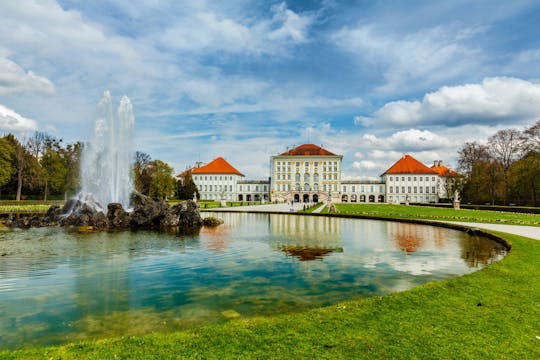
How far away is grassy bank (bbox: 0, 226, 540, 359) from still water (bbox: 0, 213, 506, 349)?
2.66 ft

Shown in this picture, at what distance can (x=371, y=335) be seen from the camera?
3973 mm

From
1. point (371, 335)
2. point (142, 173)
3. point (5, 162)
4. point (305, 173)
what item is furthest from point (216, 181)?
point (371, 335)

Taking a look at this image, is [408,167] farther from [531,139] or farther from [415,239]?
[415,239]

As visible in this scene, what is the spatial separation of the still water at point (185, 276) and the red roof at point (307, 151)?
72.5 meters

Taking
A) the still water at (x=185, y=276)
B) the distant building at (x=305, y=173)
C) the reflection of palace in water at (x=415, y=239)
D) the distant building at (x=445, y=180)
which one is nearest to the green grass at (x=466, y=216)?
the reflection of palace in water at (x=415, y=239)

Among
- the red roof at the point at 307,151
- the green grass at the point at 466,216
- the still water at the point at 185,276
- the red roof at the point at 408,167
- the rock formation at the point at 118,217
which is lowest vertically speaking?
the still water at the point at 185,276

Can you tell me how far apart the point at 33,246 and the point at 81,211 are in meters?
7.21

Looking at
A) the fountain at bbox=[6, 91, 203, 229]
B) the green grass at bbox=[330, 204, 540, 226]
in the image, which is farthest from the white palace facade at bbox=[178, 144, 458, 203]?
the fountain at bbox=[6, 91, 203, 229]

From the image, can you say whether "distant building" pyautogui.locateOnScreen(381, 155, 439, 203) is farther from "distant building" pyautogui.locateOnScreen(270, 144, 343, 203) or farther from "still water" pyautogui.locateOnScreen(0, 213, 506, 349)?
"still water" pyautogui.locateOnScreen(0, 213, 506, 349)

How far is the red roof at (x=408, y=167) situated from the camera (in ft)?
271

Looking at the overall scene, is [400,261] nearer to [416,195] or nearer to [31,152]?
[31,152]

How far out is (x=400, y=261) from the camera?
9250 mm

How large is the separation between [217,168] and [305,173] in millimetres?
23727

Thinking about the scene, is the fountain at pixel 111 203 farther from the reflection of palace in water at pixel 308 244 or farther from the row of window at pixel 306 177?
the row of window at pixel 306 177
